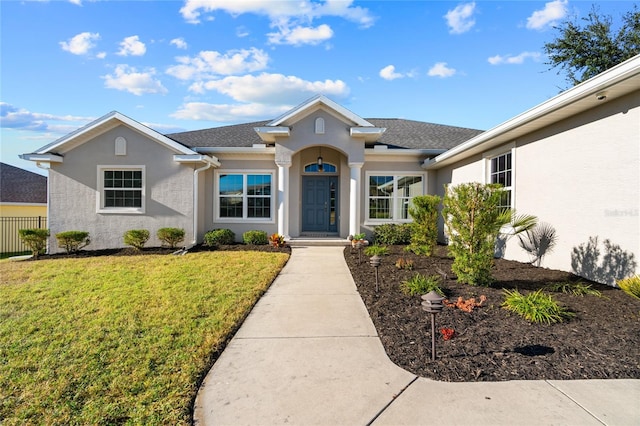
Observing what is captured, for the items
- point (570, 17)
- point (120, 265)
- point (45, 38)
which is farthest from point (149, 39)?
point (570, 17)

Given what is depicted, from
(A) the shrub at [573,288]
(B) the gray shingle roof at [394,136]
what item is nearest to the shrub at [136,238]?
(B) the gray shingle roof at [394,136]

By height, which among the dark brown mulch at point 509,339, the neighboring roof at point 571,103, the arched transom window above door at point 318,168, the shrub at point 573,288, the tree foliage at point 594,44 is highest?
the tree foliage at point 594,44

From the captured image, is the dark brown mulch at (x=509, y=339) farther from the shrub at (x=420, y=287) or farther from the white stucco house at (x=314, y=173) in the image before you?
the white stucco house at (x=314, y=173)

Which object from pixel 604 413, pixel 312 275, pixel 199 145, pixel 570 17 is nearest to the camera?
pixel 604 413

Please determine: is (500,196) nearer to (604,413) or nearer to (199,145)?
(604,413)

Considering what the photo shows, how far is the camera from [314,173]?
46.5 ft

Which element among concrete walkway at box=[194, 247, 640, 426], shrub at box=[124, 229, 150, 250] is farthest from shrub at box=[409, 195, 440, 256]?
shrub at box=[124, 229, 150, 250]

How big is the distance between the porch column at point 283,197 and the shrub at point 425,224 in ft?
15.8

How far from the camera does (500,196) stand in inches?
247

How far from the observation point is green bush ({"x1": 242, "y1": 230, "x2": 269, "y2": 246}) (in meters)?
12.3

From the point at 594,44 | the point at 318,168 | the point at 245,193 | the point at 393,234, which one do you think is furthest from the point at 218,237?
the point at 594,44

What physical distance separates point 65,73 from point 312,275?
9.54 m

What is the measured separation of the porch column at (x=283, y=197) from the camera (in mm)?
12500

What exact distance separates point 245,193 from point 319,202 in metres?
2.99
